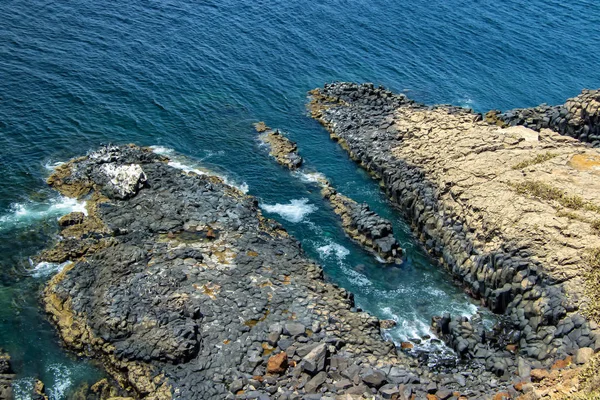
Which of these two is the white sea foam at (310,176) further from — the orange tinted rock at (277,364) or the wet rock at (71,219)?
the orange tinted rock at (277,364)

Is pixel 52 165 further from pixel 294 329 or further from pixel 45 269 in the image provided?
pixel 294 329

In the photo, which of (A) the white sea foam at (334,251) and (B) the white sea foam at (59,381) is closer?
(B) the white sea foam at (59,381)

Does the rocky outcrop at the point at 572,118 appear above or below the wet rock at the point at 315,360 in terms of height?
above

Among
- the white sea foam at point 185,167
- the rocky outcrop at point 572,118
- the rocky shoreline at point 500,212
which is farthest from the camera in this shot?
the rocky outcrop at point 572,118

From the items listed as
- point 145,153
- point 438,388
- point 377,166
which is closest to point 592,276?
point 438,388

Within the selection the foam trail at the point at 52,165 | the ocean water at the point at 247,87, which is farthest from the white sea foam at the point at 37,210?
the foam trail at the point at 52,165

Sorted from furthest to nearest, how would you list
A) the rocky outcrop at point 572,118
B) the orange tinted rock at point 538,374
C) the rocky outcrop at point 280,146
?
1. the rocky outcrop at point 280,146
2. the rocky outcrop at point 572,118
3. the orange tinted rock at point 538,374

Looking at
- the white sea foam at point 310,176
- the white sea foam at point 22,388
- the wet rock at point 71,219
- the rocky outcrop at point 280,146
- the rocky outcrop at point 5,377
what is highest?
the rocky outcrop at point 280,146
